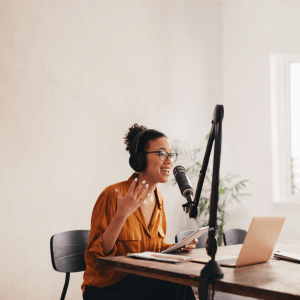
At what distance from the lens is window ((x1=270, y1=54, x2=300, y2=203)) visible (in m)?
4.21

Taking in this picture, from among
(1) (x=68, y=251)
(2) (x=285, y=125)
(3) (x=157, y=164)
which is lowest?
(1) (x=68, y=251)

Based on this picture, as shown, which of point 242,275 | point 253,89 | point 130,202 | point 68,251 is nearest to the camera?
point 242,275

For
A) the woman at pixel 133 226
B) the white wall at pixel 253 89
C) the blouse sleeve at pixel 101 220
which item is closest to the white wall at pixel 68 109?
the white wall at pixel 253 89

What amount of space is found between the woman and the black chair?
332 mm

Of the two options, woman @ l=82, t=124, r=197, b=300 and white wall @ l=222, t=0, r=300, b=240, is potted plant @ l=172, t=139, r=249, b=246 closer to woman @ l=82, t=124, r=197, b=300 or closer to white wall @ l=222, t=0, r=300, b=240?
white wall @ l=222, t=0, r=300, b=240

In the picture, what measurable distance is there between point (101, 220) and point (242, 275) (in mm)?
720

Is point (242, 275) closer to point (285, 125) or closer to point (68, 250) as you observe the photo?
point (68, 250)

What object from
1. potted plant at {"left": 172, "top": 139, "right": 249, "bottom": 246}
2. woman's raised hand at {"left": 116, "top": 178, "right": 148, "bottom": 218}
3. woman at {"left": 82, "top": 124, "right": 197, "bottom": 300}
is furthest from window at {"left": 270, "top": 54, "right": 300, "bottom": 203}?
woman's raised hand at {"left": 116, "top": 178, "right": 148, "bottom": 218}

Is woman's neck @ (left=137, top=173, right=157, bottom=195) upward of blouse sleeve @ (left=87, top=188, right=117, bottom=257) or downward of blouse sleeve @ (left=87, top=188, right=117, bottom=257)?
upward

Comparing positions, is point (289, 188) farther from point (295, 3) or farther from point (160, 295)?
point (160, 295)

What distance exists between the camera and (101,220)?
1690mm

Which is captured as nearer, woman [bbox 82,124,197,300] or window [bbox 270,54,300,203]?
woman [bbox 82,124,197,300]

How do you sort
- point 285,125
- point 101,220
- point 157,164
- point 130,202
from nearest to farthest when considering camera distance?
point 130,202 < point 101,220 < point 157,164 < point 285,125

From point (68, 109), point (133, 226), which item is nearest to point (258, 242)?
point (133, 226)
